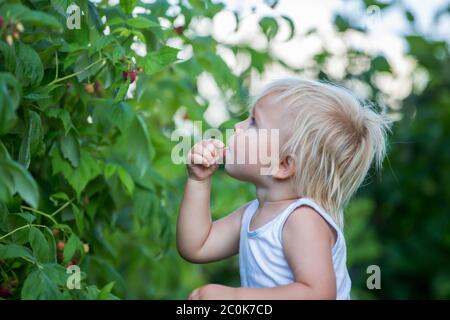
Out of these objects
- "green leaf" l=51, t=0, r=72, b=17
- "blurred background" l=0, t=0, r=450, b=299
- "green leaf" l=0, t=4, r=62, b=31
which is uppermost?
"green leaf" l=0, t=4, r=62, b=31

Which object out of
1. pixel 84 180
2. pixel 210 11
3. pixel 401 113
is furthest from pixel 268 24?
pixel 401 113

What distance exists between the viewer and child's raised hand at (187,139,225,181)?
2381 mm

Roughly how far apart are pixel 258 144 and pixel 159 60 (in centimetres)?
37

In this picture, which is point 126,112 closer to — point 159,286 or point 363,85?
point 159,286

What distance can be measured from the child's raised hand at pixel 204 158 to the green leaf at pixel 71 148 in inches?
17.9

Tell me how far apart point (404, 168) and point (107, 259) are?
4.13 m

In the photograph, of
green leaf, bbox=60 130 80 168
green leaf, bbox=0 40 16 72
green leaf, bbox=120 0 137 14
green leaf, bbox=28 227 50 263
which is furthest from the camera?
green leaf, bbox=60 130 80 168

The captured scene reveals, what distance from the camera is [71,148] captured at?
105 inches

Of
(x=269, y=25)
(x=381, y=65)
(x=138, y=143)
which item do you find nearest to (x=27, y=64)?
(x=138, y=143)

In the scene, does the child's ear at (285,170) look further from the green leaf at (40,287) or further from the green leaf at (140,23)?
the green leaf at (40,287)

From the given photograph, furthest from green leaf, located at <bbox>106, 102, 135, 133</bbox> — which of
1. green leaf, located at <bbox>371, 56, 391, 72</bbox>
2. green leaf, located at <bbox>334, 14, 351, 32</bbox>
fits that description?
green leaf, located at <bbox>334, 14, 351, 32</bbox>

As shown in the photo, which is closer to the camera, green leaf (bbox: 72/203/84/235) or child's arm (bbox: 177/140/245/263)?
child's arm (bbox: 177/140/245/263)

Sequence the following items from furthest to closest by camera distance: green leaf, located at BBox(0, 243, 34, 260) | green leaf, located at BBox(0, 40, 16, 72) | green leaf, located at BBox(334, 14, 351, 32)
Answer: green leaf, located at BBox(334, 14, 351, 32) → green leaf, located at BBox(0, 243, 34, 260) → green leaf, located at BBox(0, 40, 16, 72)

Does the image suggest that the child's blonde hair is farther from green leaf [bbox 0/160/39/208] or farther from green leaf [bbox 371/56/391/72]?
green leaf [bbox 371/56/391/72]
